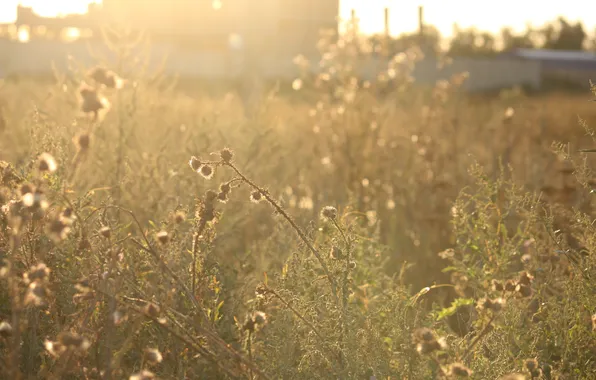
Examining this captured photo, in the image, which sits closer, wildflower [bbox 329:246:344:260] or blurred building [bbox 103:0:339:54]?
wildflower [bbox 329:246:344:260]

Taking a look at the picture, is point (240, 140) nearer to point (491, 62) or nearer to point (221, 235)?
point (221, 235)

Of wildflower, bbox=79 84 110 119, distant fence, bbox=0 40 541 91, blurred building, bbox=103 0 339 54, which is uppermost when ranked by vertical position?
blurred building, bbox=103 0 339 54

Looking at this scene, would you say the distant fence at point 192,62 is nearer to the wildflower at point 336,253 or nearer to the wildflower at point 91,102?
the wildflower at point 336,253

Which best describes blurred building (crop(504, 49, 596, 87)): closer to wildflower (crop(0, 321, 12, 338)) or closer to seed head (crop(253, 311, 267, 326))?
seed head (crop(253, 311, 267, 326))

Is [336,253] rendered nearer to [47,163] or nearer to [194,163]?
[194,163]

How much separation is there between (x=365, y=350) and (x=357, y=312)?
0.78 feet

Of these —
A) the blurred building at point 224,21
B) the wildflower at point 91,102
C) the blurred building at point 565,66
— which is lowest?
the blurred building at point 565,66

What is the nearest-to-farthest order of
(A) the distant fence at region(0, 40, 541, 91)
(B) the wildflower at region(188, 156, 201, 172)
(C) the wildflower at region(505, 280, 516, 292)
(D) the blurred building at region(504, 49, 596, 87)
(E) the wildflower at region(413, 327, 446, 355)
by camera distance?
(E) the wildflower at region(413, 327, 446, 355), (B) the wildflower at region(188, 156, 201, 172), (C) the wildflower at region(505, 280, 516, 292), (A) the distant fence at region(0, 40, 541, 91), (D) the blurred building at region(504, 49, 596, 87)

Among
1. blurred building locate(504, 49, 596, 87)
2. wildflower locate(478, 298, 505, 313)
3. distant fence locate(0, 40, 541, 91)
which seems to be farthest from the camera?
blurred building locate(504, 49, 596, 87)

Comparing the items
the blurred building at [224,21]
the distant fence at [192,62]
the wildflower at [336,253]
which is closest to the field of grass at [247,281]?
the wildflower at [336,253]

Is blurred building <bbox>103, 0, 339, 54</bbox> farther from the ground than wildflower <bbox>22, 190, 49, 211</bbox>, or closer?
farther from the ground

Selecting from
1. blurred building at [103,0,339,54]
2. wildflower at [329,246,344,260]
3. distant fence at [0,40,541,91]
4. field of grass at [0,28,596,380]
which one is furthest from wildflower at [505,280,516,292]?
blurred building at [103,0,339,54]

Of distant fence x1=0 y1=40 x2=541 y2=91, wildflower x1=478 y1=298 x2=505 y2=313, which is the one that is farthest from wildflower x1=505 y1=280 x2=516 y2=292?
distant fence x1=0 y1=40 x2=541 y2=91

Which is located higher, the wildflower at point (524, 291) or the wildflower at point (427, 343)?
the wildflower at point (427, 343)
